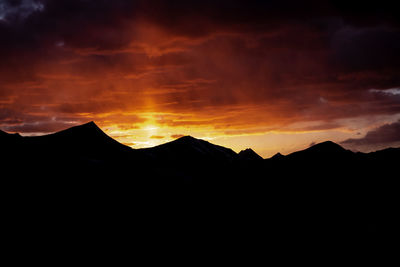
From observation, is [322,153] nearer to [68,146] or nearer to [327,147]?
[327,147]

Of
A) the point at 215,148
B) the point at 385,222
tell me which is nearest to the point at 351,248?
the point at 385,222

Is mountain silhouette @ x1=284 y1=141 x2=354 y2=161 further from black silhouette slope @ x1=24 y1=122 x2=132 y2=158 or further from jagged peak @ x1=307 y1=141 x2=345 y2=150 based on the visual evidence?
black silhouette slope @ x1=24 y1=122 x2=132 y2=158

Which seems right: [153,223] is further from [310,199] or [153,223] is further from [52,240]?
[310,199]

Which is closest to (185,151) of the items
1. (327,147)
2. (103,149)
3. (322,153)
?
(103,149)

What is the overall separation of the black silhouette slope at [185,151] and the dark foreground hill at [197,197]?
18.6 m

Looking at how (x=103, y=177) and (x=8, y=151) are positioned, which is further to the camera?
(x=103, y=177)

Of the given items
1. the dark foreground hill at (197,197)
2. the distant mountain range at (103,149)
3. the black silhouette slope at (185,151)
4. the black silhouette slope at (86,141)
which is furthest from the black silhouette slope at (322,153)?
the black silhouette slope at (86,141)

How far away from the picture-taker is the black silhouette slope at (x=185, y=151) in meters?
108

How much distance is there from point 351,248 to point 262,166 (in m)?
42.5

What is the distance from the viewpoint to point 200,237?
176 ft

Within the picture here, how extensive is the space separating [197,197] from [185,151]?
47.3 m

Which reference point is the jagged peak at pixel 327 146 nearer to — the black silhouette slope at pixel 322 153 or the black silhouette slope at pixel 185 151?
the black silhouette slope at pixel 322 153

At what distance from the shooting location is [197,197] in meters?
69.5

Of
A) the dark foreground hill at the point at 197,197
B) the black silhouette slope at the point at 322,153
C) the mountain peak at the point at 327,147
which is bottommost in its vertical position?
the dark foreground hill at the point at 197,197
